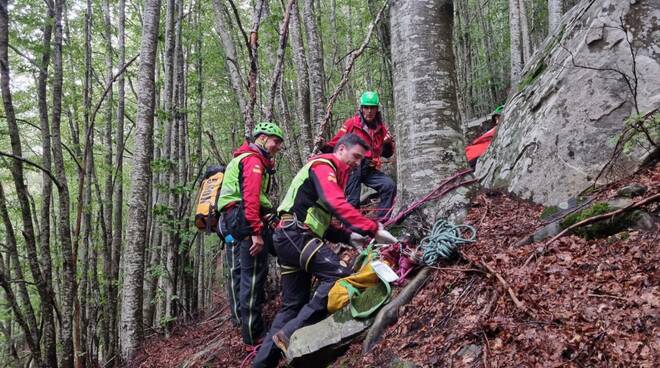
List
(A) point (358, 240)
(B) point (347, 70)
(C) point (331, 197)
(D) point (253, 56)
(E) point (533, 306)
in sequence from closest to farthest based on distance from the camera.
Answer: (E) point (533, 306) < (C) point (331, 197) < (A) point (358, 240) < (B) point (347, 70) < (D) point (253, 56)

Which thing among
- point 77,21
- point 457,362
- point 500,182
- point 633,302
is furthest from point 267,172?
point 77,21

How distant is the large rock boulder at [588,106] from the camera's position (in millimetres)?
3398

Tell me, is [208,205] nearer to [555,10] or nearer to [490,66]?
[555,10]

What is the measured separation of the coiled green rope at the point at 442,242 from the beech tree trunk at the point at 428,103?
1.39 ft

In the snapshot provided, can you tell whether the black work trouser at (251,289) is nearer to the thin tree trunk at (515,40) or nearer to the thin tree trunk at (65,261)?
the thin tree trunk at (65,261)

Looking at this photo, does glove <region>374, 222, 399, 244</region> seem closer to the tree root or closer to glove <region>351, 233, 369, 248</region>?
the tree root

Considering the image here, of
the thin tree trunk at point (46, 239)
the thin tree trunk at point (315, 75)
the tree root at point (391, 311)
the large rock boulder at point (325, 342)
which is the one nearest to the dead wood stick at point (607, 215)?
the tree root at point (391, 311)

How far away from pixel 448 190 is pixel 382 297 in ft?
3.99

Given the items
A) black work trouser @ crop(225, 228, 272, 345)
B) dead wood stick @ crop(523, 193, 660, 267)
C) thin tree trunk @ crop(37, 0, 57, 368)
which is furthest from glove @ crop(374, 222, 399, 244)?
thin tree trunk @ crop(37, 0, 57, 368)

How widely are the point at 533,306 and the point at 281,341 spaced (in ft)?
7.50

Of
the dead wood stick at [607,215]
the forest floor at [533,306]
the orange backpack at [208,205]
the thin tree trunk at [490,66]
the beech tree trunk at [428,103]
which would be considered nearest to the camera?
the forest floor at [533,306]

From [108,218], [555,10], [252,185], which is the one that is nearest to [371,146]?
[252,185]

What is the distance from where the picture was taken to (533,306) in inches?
97.3

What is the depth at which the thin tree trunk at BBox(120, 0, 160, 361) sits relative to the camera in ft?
21.5
